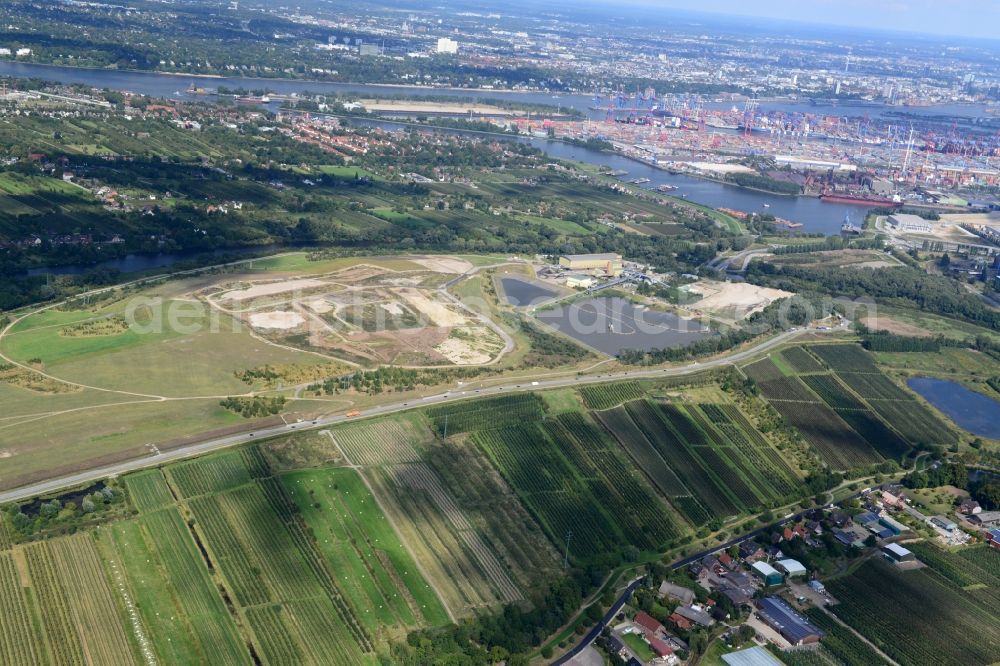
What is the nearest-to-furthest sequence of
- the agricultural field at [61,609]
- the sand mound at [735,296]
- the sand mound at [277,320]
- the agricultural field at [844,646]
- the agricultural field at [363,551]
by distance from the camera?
1. the agricultural field at [61,609]
2. the agricultural field at [363,551]
3. the agricultural field at [844,646]
4. the sand mound at [277,320]
5. the sand mound at [735,296]

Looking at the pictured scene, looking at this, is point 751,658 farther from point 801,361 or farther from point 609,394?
point 801,361

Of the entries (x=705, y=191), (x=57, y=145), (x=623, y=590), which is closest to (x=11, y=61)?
(x=57, y=145)

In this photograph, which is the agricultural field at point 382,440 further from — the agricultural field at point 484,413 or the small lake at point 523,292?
the small lake at point 523,292

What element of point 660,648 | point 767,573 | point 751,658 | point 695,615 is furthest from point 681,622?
point 767,573

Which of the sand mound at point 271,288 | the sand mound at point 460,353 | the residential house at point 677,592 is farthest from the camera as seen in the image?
the sand mound at point 271,288

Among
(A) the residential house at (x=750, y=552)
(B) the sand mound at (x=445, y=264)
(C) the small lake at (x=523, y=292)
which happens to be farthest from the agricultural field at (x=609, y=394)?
(B) the sand mound at (x=445, y=264)

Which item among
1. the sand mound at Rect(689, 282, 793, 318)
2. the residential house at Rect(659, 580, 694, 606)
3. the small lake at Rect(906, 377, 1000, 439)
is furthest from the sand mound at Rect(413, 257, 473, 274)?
the residential house at Rect(659, 580, 694, 606)
